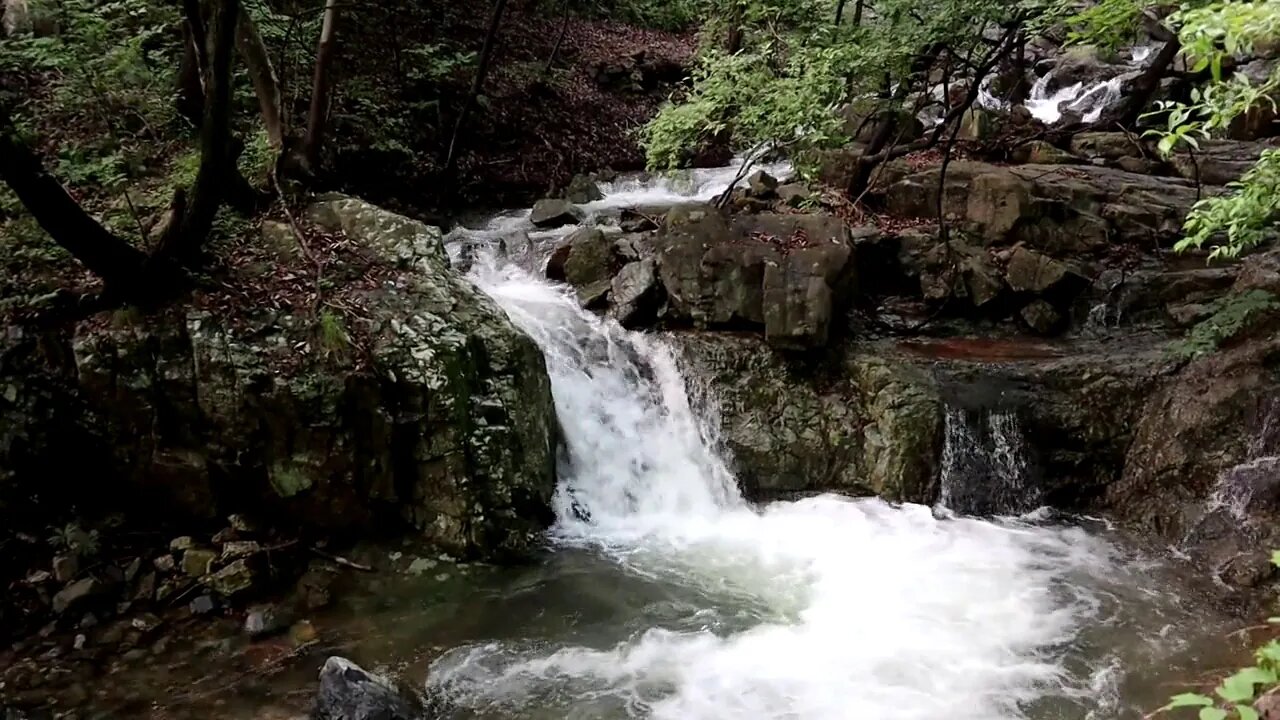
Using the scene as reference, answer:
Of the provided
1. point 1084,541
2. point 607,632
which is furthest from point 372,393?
point 1084,541

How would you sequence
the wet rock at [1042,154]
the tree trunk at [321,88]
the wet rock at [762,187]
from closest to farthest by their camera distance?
the tree trunk at [321,88], the wet rock at [762,187], the wet rock at [1042,154]

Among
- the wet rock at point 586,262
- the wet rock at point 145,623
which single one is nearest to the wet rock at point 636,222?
the wet rock at point 586,262

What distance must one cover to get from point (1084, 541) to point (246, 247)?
25.3 feet

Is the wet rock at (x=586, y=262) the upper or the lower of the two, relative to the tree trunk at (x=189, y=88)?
lower

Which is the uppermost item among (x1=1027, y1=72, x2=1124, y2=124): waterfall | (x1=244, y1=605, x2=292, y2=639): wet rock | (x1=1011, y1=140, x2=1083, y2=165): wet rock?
(x1=1027, y1=72, x2=1124, y2=124): waterfall

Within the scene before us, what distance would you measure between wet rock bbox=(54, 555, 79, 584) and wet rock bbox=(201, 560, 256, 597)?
2.71 ft

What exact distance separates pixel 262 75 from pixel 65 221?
9.88ft

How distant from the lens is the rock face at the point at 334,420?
5.91 meters

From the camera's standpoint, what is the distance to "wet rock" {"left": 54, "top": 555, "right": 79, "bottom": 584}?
543 centimetres

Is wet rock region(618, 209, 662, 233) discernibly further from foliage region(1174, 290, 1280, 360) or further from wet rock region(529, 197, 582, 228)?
foliage region(1174, 290, 1280, 360)

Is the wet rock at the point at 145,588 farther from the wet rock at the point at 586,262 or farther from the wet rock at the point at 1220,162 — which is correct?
the wet rock at the point at 1220,162

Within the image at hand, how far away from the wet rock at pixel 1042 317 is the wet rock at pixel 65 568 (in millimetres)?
9086

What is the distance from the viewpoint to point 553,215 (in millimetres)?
11344

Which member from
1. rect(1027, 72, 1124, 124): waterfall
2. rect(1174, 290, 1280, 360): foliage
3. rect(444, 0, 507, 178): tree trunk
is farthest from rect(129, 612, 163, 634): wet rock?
rect(1027, 72, 1124, 124): waterfall
